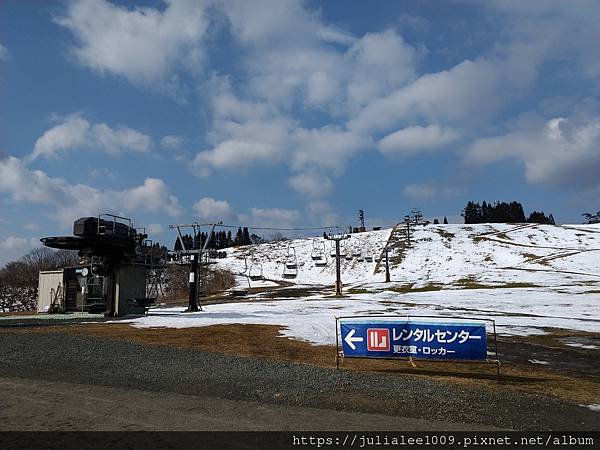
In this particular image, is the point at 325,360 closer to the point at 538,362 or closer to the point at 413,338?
the point at 413,338

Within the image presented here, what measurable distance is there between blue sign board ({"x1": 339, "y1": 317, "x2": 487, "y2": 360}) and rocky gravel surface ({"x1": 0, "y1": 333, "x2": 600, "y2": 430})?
94 cm

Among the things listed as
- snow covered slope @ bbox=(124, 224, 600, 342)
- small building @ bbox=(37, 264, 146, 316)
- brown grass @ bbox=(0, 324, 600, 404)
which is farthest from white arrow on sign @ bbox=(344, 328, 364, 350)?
small building @ bbox=(37, 264, 146, 316)

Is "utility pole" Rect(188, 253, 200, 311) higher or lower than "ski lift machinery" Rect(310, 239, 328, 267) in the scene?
lower

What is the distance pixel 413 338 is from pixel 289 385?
401 centimetres

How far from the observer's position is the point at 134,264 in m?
32.7

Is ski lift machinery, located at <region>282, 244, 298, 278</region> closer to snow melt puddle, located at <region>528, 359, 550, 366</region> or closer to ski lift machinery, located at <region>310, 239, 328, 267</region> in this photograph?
ski lift machinery, located at <region>310, 239, 328, 267</region>

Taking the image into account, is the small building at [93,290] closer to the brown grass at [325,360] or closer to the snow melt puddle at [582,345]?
the brown grass at [325,360]

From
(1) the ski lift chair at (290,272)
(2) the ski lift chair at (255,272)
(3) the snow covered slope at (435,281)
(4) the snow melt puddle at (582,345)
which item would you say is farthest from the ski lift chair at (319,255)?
(4) the snow melt puddle at (582,345)

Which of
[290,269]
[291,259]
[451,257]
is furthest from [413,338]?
[291,259]

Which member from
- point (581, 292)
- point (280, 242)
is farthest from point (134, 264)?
point (280, 242)

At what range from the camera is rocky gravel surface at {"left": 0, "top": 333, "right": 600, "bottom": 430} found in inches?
330

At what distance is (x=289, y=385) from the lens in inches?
413

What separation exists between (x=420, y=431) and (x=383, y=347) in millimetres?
5487

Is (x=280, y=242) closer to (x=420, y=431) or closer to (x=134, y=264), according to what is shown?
(x=134, y=264)
